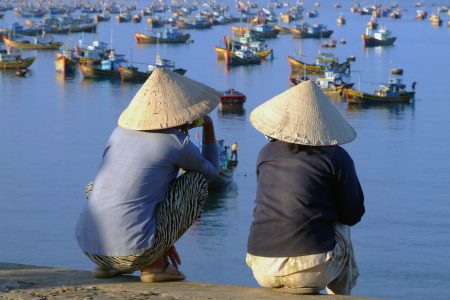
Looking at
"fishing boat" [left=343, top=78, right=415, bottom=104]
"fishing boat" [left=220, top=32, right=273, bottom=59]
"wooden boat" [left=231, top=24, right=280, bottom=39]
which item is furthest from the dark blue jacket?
"wooden boat" [left=231, top=24, right=280, bottom=39]

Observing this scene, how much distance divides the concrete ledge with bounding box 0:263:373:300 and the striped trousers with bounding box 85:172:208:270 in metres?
0.07

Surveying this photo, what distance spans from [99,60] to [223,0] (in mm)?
62167

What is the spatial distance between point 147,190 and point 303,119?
1.80 ft

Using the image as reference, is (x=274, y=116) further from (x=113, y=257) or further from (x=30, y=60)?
(x=30, y=60)

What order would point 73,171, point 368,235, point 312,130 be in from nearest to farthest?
point 312,130 → point 368,235 → point 73,171

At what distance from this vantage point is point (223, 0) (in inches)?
4001

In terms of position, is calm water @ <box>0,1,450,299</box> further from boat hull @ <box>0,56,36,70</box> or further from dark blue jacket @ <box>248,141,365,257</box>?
dark blue jacket @ <box>248,141,365,257</box>

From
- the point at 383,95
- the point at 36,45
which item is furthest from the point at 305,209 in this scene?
the point at 36,45

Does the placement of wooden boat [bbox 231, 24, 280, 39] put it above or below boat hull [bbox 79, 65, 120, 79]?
Result: below

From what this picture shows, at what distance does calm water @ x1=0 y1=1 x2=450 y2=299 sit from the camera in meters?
15.6

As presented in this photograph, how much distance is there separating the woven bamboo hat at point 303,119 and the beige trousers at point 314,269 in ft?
0.95

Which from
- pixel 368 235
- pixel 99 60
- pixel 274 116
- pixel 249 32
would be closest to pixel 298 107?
pixel 274 116

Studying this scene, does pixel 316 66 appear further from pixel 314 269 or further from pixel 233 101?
pixel 314 269

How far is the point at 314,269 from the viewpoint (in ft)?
11.6
